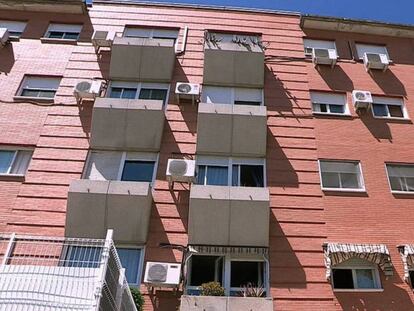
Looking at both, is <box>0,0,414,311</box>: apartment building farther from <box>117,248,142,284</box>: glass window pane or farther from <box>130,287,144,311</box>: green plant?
<box>130,287,144,311</box>: green plant

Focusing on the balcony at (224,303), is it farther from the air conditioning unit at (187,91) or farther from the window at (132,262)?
the air conditioning unit at (187,91)

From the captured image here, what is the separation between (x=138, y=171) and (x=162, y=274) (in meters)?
3.55

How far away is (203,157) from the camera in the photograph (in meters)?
12.6

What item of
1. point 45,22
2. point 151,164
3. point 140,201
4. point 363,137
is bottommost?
point 140,201

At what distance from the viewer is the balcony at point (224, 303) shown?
923cm

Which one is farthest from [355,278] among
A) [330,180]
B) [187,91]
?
[187,91]

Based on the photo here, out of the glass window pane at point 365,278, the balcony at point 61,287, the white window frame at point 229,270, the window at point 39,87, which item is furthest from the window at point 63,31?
the glass window pane at point 365,278

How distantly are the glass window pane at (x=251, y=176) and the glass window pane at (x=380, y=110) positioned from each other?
4933 millimetres

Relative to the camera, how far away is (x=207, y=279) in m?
10.6

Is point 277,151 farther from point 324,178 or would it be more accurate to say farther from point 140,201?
point 140,201

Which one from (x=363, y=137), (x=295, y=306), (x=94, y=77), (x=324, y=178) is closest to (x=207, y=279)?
(x=295, y=306)

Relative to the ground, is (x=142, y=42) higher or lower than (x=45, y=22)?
lower

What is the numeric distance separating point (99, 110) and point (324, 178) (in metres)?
7.07

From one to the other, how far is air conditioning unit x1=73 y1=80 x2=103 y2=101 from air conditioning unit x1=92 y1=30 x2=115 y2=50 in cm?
222
